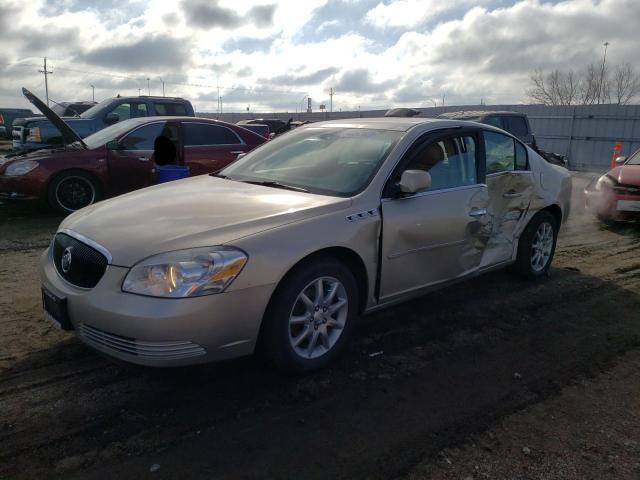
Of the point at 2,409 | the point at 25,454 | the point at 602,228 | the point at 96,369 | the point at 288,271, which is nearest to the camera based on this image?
the point at 25,454

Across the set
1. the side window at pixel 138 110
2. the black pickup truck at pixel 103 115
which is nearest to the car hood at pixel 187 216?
the black pickup truck at pixel 103 115

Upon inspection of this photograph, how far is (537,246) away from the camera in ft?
17.4

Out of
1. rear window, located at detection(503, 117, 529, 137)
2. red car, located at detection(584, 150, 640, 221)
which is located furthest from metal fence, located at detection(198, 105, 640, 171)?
red car, located at detection(584, 150, 640, 221)

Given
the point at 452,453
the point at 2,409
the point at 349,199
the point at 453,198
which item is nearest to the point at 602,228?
the point at 453,198

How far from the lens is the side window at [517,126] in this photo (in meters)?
12.9

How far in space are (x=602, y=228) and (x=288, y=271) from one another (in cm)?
689

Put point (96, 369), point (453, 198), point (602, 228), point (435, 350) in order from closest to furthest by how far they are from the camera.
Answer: point (96, 369) → point (435, 350) → point (453, 198) → point (602, 228)

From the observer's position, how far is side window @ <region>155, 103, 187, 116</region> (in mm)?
12373

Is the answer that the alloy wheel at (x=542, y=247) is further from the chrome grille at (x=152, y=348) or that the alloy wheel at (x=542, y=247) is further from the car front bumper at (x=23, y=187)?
the car front bumper at (x=23, y=187)

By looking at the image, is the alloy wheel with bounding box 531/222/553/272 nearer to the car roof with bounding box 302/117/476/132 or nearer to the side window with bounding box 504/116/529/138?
the car roof with bounding box 302/117/476/132

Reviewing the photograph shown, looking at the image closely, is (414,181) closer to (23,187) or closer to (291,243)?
(291,243)

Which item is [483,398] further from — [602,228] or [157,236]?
[602,228]

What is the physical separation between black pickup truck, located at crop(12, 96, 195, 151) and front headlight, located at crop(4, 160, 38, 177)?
3.27m

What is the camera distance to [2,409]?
9.44 feet
